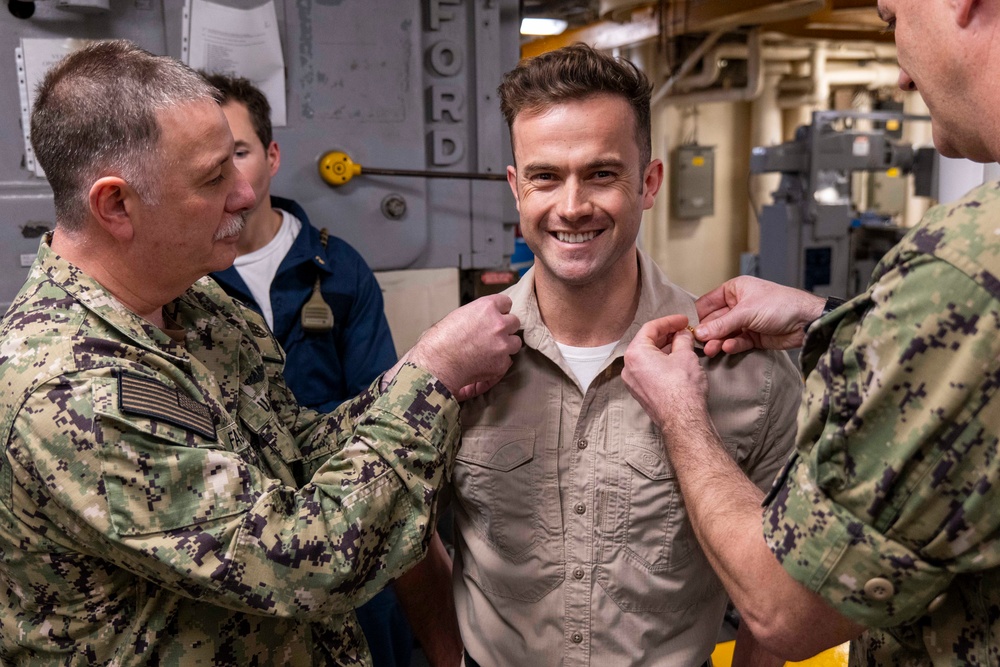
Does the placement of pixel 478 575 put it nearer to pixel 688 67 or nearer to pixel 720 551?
pixel 720 551

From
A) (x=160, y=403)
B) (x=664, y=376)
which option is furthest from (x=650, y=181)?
(x=160, y=403)

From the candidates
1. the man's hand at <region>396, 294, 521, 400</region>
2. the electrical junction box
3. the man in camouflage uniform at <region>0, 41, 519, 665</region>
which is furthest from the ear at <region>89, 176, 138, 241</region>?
the electrical junction box

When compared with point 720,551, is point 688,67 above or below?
above

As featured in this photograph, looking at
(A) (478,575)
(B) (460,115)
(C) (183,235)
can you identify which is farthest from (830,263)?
(C) (183,235)

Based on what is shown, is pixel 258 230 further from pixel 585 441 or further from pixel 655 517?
pixel 655 517

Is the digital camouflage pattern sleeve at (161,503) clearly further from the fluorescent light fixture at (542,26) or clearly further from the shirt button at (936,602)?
the fluorescent light fixture at (542,26)

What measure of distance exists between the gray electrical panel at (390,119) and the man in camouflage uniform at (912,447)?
1.90m

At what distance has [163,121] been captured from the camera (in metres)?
1.21

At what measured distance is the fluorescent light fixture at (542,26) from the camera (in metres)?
6.52

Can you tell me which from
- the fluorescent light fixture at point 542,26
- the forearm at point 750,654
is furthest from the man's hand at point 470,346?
the fluorescent light fixture at point 542,26

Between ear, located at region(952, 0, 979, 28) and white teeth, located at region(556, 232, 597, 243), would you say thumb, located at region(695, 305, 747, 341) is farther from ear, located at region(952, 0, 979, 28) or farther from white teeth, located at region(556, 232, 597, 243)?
ear, located at region(952, 0, 979, 28)

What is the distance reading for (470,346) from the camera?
1.43m

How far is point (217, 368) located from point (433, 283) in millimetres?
1467

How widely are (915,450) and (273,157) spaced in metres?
2.03
